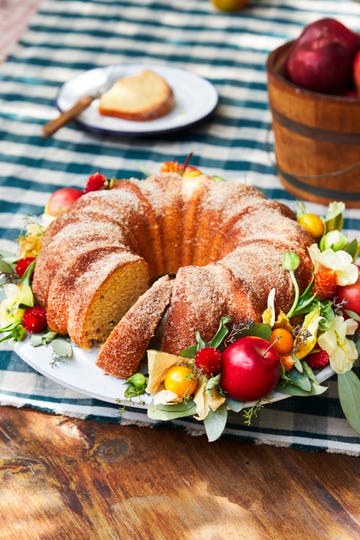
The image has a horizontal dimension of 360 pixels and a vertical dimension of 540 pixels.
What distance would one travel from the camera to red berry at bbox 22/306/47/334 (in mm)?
1391

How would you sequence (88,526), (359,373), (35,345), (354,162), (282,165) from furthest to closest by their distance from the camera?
(282,165), (354,162), (359,373), (35,345), (88,526)

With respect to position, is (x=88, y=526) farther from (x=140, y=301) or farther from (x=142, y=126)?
(x=142, y=126)

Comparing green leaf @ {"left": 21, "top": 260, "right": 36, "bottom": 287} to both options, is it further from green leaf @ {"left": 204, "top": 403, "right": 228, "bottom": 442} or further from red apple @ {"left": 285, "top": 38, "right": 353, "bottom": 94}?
red apple @ {"left": 285, "top": 38, "right": 353, "bottom": 94}

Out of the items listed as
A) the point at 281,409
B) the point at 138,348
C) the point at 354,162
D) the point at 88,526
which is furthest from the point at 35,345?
the point at 354,162

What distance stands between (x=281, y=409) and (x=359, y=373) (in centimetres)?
18

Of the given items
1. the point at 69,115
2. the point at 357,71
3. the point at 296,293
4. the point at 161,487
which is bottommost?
the point at 161,487

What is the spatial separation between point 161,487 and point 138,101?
1.30 metres

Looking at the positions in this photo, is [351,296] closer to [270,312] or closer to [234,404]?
[270,312]

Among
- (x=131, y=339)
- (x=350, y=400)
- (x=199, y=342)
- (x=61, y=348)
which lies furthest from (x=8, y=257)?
(x=350, y=400)

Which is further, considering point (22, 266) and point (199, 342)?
point (22, 266)

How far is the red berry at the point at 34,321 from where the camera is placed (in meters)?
1.39

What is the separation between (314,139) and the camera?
6.00 feet

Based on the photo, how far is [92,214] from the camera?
153cm

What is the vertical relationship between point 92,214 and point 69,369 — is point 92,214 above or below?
above
